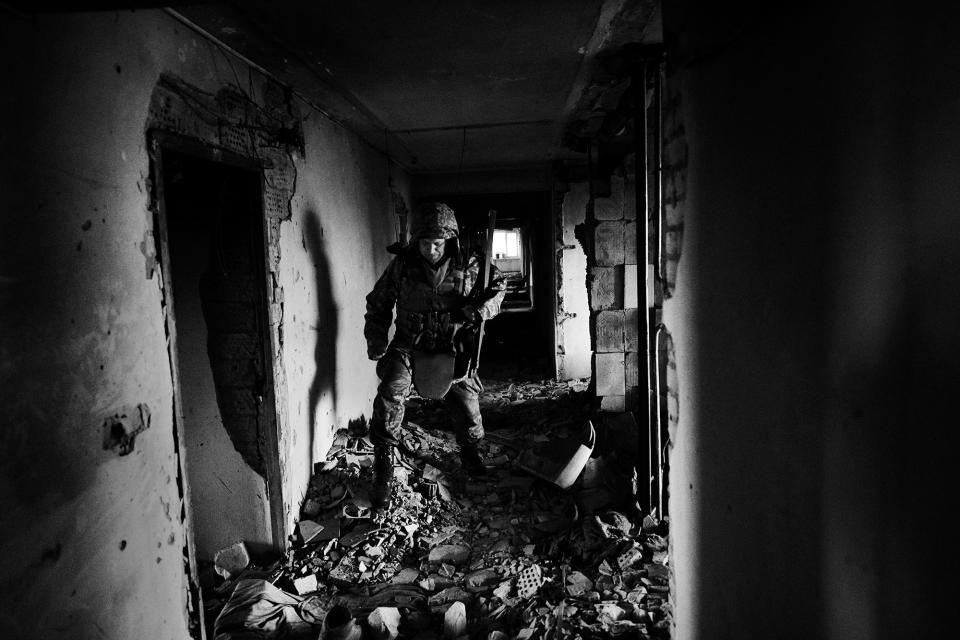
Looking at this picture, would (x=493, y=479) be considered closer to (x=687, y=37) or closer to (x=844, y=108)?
(x=687, y=37)

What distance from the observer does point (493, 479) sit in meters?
4.41

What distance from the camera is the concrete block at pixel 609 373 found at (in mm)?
5223

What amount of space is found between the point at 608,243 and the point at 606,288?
415mm

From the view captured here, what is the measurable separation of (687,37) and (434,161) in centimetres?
547

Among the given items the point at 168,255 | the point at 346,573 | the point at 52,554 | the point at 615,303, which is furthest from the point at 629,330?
the point at 52,554

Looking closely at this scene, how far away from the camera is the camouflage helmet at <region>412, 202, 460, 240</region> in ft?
13.7

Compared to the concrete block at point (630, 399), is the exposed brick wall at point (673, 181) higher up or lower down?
higher up

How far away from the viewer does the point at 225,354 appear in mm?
3189

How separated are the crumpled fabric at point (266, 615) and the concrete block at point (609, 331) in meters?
3.29

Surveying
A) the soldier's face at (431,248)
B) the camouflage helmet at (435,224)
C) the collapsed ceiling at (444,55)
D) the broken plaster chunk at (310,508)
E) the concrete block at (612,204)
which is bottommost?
the broken plaster chunk at (310,508)

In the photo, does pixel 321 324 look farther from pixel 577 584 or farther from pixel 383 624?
pixel 577 584

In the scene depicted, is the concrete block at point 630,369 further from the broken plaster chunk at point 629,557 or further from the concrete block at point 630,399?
the broken plaster chunk at point 629,557

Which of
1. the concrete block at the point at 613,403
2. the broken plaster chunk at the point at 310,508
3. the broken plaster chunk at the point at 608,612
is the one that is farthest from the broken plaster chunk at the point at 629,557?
the concrete block at the point at 613,403

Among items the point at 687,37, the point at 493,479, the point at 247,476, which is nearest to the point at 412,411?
the point at 493,479
